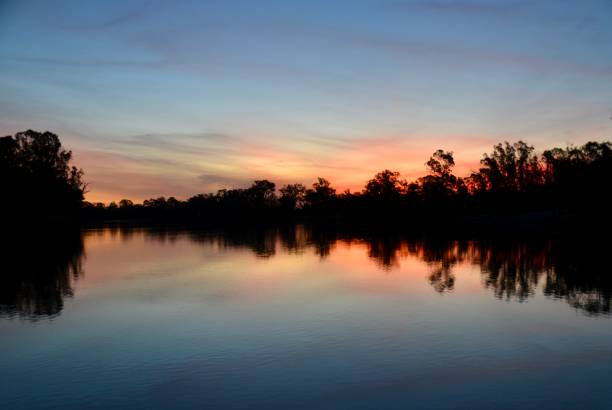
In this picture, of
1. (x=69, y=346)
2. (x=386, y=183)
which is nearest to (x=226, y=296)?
(x=69, y=346)

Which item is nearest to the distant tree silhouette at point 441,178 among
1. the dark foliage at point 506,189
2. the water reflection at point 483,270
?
the dark foliage at point 506,189

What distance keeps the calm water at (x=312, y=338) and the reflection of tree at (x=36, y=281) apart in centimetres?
16

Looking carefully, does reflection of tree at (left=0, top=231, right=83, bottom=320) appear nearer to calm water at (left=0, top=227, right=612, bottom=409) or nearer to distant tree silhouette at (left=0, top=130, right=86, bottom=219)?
calm water at (left=0, top=227, right=612, bottom=409)

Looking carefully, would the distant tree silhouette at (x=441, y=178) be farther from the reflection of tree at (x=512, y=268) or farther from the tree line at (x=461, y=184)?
the reflection of tree at (x=512, y=268)

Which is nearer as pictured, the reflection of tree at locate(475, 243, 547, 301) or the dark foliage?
the reflection of tree at locate(475, 243, 547, 301)

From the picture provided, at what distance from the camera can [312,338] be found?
17.6m

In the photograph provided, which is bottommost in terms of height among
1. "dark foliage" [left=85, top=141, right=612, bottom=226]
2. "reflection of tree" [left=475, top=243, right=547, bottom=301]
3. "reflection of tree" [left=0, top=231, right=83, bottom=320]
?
"reflection of tree" [left=0, top=231, right=83, bottom=320]

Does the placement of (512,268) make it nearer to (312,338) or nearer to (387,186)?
(312,338)

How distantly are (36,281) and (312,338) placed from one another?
22348mm

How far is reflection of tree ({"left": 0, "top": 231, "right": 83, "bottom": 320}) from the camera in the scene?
23781mm

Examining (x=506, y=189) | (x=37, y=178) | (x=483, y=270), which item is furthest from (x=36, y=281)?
(x=506, y=189)

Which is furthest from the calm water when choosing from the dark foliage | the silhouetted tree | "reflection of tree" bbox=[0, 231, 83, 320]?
the silhouetted tree

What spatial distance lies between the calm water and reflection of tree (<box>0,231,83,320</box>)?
0.16m

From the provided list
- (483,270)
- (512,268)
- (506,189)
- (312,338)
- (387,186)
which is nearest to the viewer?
(312,338)
